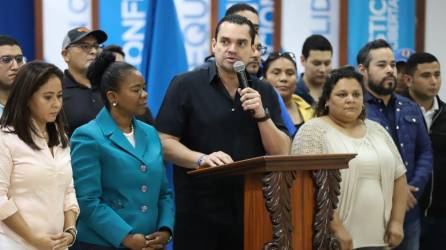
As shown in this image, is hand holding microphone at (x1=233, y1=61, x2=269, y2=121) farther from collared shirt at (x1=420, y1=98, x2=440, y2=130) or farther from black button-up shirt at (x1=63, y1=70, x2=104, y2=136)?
collared shirt at (x1=420, y1=98, x2=440, y2=130)

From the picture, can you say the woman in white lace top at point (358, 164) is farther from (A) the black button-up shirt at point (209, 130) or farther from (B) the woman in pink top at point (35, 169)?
(B) the woman in pink top at point (35, 169)

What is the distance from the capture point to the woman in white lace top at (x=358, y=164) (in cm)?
343

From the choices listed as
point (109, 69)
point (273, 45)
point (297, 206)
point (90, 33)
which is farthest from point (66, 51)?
point (273, 45)

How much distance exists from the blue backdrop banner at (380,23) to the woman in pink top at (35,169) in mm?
3555

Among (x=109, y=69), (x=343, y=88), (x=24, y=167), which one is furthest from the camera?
(x=343, y=88)

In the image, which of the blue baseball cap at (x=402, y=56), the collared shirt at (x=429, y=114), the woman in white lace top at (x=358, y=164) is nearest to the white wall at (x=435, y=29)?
the blue baseball cap at (x=402, y=56)

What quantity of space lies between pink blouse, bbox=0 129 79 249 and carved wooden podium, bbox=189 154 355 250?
1.78 feet

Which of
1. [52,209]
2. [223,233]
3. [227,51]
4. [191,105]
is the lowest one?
[223,233]

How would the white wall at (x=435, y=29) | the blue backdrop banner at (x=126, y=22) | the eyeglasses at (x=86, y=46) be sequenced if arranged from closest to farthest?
the eyeglasses at (x=86, y=46) < the blue backdrop banner at (x=126, y=22) < the white wall at (x=435, y=29)

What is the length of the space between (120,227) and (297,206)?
2.19 feet

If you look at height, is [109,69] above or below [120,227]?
above

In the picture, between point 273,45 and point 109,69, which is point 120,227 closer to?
point 109,69

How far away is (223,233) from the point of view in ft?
10.2

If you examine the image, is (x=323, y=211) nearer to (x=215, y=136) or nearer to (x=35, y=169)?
(x=215, y=136)
